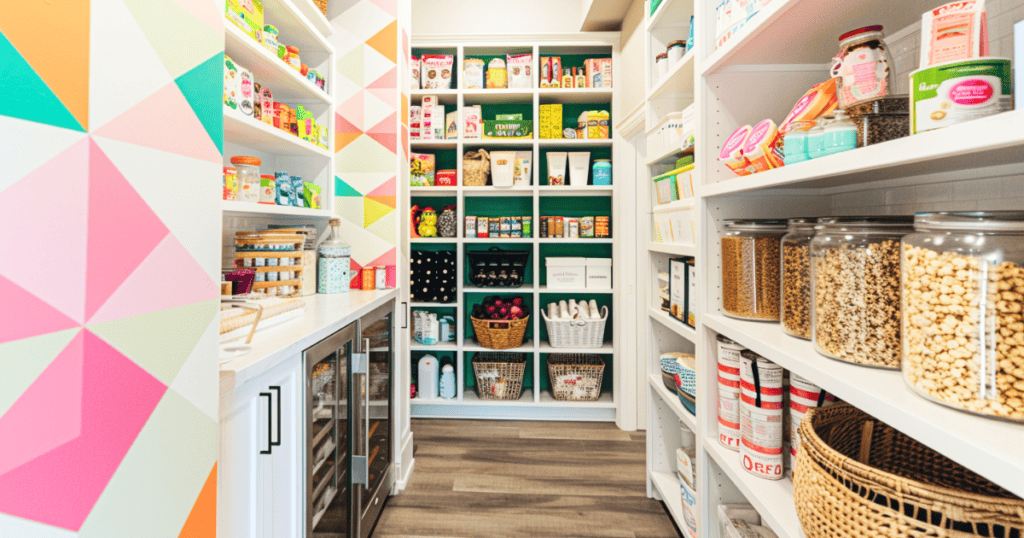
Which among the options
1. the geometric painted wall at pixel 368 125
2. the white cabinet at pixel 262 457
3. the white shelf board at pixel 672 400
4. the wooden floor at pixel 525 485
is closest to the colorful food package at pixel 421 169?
the geometric painted wall at pixel 368 125

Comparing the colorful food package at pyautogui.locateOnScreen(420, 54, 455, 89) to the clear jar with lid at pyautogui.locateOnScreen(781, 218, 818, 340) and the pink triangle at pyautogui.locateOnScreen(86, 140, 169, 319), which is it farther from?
the pink triangle at pyautogui.locateOnScreen(86, 140, 169, 319)

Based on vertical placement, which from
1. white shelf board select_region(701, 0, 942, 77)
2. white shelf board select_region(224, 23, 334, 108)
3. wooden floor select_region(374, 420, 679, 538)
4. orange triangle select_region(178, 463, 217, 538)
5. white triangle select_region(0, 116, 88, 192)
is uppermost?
white shelf board select_region(224, 23, 334, 108)

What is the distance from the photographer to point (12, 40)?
47 cm

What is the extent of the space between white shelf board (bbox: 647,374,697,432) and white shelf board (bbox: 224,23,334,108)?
2055mm

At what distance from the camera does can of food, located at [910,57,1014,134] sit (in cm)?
65

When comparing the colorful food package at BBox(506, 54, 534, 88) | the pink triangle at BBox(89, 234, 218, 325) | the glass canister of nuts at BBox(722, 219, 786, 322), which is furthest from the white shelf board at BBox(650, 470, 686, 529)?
the colorful food package at BBox(506, 54, 534, 88)

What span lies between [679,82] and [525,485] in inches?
82.0

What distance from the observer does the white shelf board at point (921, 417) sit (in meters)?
0.55

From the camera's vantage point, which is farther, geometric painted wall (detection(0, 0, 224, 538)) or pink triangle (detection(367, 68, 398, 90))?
pink triangle (detection(367, 68, 398, 90))

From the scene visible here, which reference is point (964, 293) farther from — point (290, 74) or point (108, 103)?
point (290, 74)

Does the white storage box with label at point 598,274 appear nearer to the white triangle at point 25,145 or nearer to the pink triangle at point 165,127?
the pink triangle at point 165,127

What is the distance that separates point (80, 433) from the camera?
54cm

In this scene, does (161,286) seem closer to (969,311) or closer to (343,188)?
(969,311)

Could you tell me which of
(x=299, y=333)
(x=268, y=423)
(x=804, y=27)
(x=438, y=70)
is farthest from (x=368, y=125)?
(x=804, y=27)
